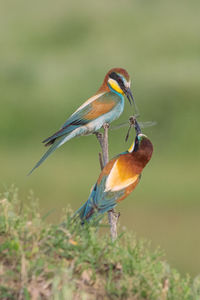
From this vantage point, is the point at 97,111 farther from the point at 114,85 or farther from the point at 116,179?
the point at 116,179

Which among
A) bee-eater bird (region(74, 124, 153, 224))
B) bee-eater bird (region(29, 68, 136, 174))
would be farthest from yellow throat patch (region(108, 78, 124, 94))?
bee-eater bird (region(74, 124, 153, 224))

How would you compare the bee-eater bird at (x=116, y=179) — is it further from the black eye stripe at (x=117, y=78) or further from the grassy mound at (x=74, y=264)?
the black eye stripe at (x=117, y=78)

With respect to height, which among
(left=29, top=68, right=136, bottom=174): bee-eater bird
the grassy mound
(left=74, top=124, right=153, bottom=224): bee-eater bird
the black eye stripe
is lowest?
the grassy mound

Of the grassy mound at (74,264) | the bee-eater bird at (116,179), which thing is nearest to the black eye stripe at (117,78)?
the bee-eater bird at (116,179)

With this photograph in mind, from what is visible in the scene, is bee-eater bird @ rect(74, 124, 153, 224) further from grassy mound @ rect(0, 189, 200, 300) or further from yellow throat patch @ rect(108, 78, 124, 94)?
yellow throat patch @ rect(108, 78, 124, 94)

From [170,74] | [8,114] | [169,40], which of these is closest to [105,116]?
[8,114]

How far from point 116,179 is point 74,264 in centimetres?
62

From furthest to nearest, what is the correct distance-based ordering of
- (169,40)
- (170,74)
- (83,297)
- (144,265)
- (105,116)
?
(169,40) → (170,74) → (105,116) → (144,265) → (83,297)

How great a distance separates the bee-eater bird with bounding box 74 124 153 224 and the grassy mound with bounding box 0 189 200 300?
8.3 inches

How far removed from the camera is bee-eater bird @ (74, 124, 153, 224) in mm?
3334

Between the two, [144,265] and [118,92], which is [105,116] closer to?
[118,92]

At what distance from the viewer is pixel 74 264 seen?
115 inches

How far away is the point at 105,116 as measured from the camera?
405 centimetres

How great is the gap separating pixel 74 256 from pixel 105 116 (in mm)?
1262
